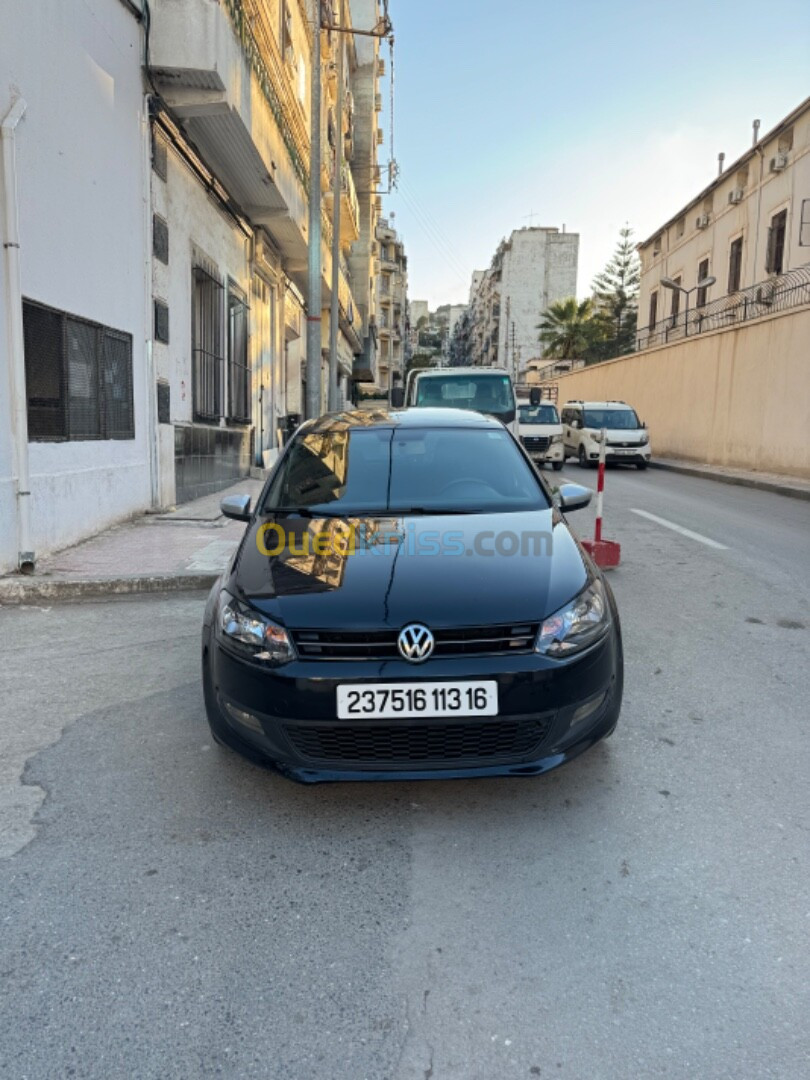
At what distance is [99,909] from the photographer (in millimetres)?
2293

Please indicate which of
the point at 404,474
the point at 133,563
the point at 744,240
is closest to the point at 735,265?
the point at 744,240

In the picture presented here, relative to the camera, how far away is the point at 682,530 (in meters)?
9.73

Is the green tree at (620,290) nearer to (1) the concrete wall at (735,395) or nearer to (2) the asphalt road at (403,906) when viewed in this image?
(1) the concrete wall at (735,395)

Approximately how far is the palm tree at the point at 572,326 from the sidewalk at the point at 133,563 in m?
47.2

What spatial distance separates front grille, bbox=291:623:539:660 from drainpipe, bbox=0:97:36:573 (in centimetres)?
439

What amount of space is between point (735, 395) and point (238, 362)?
13577mm

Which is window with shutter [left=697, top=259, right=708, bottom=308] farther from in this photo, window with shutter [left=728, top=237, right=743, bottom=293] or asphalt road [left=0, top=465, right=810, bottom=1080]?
asphalt road [left=0, top=465, right=810, bottom=1080]

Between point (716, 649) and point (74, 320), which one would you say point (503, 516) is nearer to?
point (716, 649)

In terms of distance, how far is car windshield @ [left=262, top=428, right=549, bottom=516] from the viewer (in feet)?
12.3

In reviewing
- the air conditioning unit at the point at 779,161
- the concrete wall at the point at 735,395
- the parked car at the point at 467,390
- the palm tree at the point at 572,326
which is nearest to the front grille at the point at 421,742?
the parked car at the point at 467,390

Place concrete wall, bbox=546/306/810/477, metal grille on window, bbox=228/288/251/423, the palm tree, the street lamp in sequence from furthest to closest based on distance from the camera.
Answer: the palm tree < the street lamp < concrete wall, bbox=546/306/810/477 < metal grille on window, bbox=228/288/251/423

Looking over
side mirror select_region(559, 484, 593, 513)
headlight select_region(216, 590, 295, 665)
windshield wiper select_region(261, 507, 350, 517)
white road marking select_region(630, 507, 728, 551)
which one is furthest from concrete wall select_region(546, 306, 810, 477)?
headlight select_region(216, 590, 295, 665)

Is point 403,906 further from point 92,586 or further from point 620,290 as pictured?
point 620,290

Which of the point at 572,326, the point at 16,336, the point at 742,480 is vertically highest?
the point at 572,326
